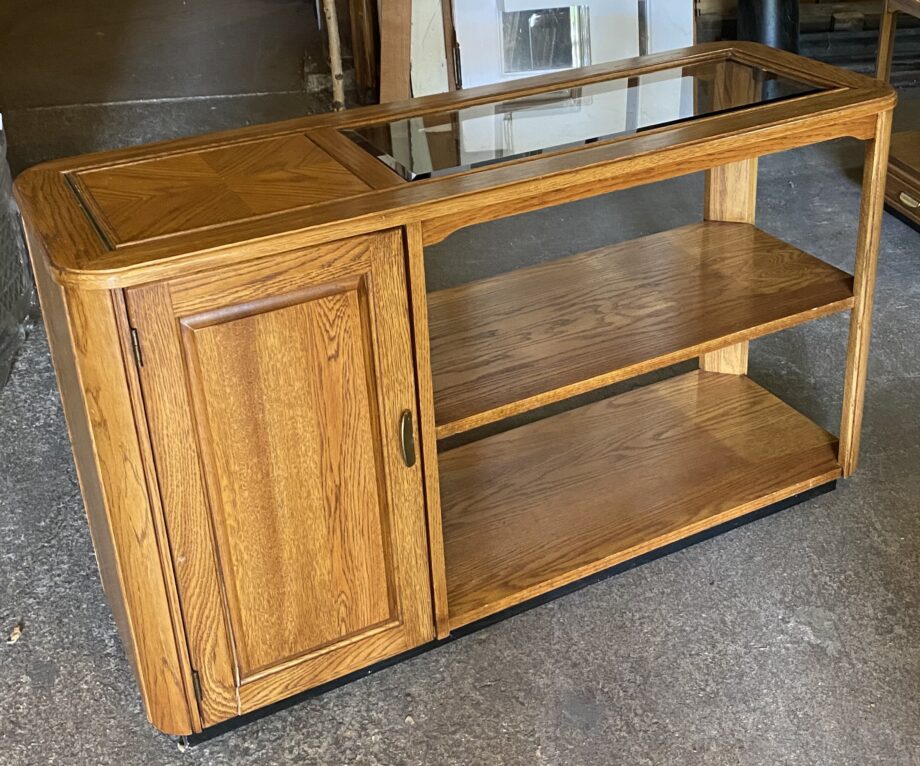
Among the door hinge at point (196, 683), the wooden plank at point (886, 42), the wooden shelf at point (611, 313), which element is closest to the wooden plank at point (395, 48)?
the wooden plank at point (886, 42)

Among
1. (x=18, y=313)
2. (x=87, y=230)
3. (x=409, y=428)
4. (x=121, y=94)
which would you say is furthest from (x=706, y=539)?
(x=121, y=94)

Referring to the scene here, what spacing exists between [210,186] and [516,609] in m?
0.99

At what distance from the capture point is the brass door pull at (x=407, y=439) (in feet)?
6.19

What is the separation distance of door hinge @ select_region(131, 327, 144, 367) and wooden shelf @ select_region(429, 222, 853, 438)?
0.55 meters

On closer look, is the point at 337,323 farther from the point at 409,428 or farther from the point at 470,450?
the point at 470,450

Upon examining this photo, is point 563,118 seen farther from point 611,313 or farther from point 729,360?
point 729,360

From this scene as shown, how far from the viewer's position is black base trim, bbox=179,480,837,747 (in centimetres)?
202

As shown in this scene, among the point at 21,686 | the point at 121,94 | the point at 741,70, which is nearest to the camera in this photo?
the point at 21,686

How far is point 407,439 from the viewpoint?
1.90 m

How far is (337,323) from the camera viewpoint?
5.81 feet

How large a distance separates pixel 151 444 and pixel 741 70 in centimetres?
142

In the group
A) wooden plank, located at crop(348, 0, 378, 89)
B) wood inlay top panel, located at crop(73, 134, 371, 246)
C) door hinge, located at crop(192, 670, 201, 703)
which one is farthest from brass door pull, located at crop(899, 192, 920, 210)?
door hinge, located at crop(192, 670, 201, 703)

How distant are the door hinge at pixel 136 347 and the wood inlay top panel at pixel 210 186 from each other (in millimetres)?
138

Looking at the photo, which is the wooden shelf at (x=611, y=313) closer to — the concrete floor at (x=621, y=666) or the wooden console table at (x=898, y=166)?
the concrete floor at (x=621, y=666)
